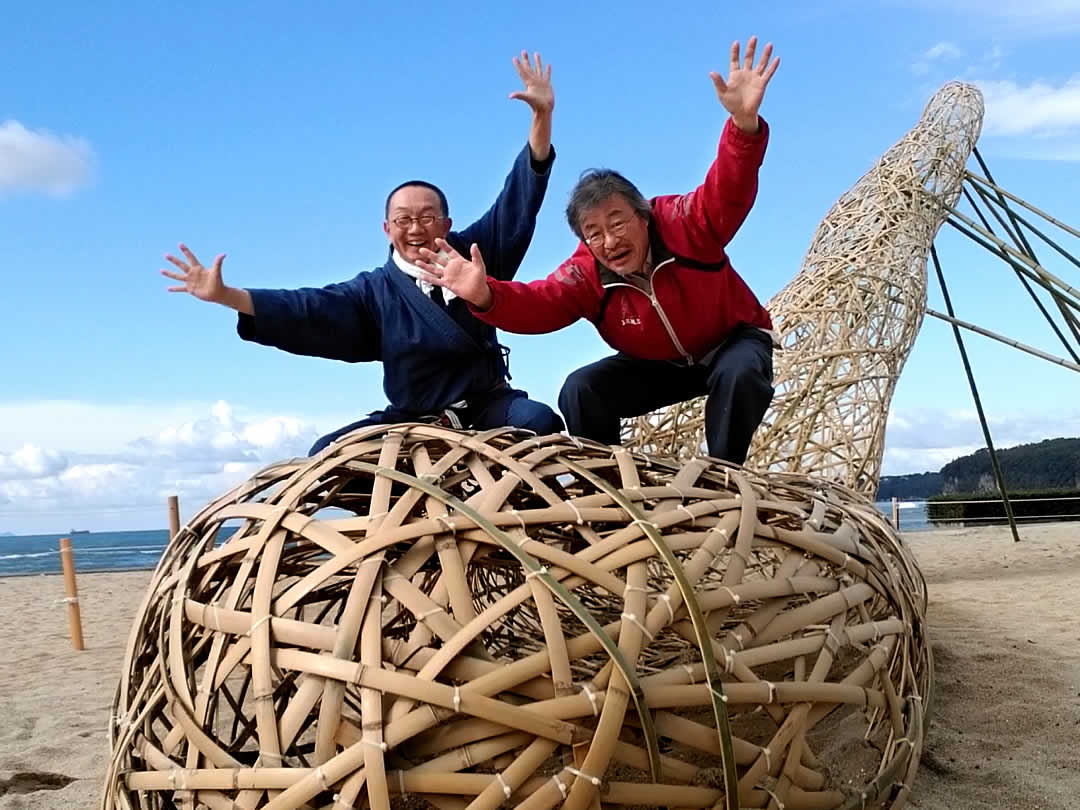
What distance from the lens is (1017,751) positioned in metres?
1.72

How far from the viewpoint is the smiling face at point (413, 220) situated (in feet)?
7.30

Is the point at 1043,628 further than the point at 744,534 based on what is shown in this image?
Yes

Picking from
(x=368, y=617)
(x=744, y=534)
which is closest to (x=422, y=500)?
(x=368, y=617)

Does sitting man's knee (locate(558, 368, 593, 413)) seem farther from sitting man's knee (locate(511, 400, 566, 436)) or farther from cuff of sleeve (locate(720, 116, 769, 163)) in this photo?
cuff of sleeve (locate(720, 116, 769, 163))

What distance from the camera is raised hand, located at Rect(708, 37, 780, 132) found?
1.87 meters

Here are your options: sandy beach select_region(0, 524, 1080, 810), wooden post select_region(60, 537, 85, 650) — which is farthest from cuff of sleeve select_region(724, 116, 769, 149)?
wooden post select_region(60, 537, 85, 650)

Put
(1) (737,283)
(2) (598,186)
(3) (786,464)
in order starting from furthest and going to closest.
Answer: (3) (786,464) → (1) (737,283) → (2) (598,186)

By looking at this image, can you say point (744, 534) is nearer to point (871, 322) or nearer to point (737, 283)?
point (737, 283)

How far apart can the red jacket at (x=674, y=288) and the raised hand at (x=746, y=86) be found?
0.03 meters

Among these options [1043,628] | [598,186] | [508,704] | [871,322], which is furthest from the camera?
[871,322]

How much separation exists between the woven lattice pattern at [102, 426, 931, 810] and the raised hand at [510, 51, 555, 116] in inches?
51.0

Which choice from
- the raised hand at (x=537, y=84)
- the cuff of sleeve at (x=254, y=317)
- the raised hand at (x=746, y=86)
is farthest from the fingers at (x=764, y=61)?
the cuff of sleeve at (x=254, y=317)

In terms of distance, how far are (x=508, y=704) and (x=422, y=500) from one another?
0.27m

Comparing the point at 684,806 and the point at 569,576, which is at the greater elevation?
the point at 569,576
